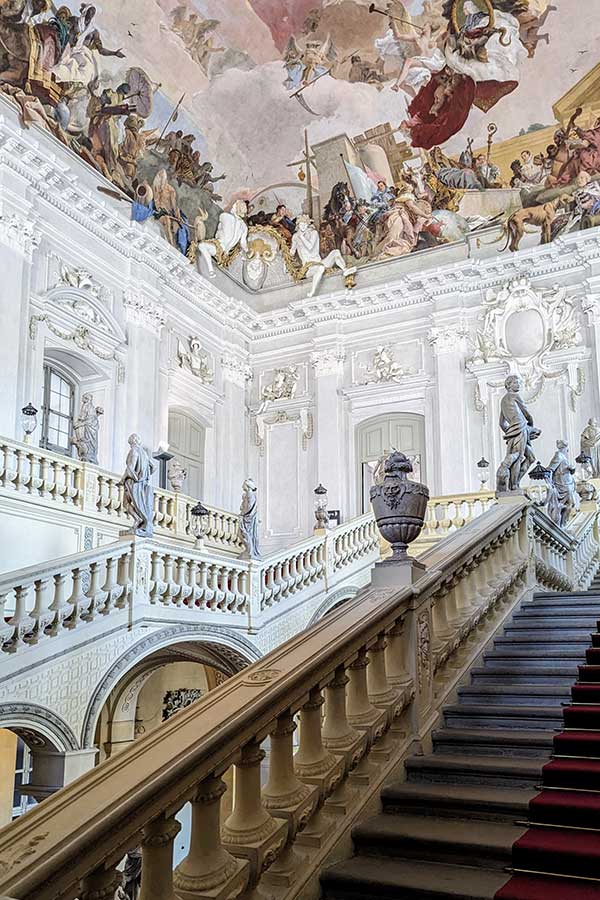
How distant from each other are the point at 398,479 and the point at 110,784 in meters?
2.53

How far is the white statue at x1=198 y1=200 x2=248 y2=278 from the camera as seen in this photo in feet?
64.7

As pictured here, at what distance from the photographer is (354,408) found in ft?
65.5

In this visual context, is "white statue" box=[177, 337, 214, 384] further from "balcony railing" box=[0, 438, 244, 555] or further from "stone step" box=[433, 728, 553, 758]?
"stone step" box=[433, 728, 553, 758]

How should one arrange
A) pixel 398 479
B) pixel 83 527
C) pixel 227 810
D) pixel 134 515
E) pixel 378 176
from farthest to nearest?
pixel 378 176 → pixel 227 810 → pixel 83 527 → pixel 134 515 → pixel 398 479

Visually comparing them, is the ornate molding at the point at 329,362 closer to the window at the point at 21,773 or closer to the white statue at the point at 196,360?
the white statue at the point at 196,360

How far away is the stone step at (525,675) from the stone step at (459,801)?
50.3 inches

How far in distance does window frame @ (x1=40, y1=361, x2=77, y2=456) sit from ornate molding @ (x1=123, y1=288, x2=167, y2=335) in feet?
5.92

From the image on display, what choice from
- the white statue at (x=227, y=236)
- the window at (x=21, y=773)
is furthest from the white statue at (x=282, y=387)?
the window at (x=21, y=773)

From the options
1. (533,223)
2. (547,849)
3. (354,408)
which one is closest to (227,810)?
(354,408)

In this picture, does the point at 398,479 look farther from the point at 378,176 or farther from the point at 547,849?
the point at 378,176

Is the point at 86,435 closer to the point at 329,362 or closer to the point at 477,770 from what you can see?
the point at 329,362

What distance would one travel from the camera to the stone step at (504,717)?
459cm

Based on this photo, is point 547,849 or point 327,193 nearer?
point 547,849

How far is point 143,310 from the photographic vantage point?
1738cm
